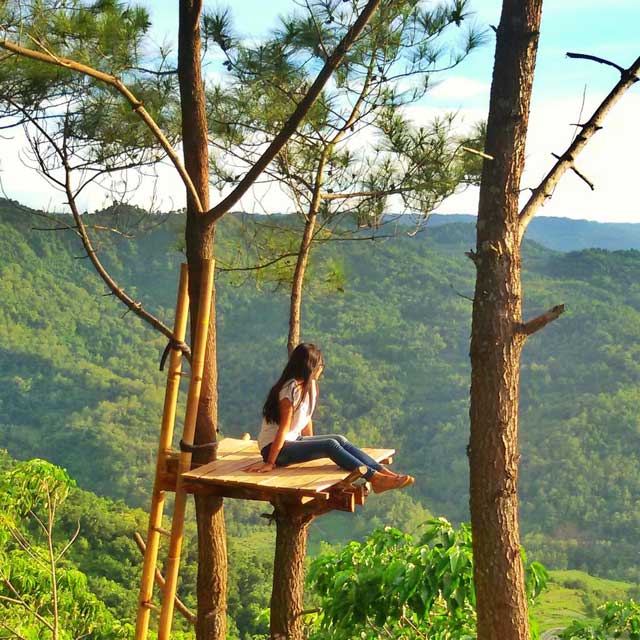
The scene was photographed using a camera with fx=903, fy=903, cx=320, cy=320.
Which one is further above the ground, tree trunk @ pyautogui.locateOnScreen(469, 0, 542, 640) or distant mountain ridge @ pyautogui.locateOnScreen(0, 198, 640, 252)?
distant mountain ridge @ pyautogui.locateOnScreen(0, 198, 640, 252)

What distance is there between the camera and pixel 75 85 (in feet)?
13.7

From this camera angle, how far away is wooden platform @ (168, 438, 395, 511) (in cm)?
227

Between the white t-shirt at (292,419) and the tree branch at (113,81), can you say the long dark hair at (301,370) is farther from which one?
the tree branch at (113,81)

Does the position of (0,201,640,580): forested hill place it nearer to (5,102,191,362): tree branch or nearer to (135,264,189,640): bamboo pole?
(5,102,191,362): tree branch

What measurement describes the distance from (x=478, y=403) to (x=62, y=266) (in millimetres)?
20479

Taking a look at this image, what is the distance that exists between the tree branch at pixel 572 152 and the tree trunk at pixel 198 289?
1.12 m

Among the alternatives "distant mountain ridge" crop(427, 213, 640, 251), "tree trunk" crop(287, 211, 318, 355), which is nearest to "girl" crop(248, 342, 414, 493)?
"tree trunk" crop(287, 211, 318, 355)

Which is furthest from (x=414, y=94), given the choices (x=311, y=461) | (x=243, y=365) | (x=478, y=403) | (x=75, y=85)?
(x=243, y=365)

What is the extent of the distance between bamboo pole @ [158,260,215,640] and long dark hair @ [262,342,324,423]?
0.28m

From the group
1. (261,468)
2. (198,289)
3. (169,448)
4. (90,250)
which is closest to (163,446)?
(169,448)

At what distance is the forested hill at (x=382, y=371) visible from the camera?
18.3 m

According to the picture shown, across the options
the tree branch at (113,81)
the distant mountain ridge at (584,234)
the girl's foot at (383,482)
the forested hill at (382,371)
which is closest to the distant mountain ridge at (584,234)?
the distant mountain ridge at (584,234)

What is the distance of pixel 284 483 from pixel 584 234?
1197 inches

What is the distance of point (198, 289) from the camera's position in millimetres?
2867
